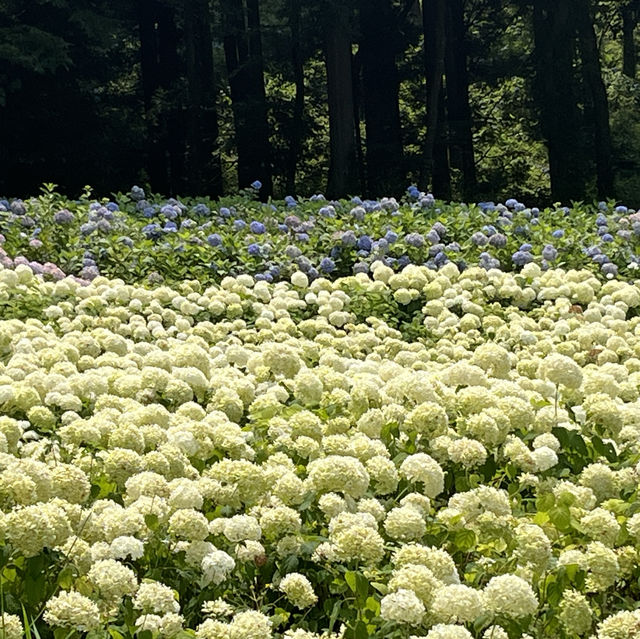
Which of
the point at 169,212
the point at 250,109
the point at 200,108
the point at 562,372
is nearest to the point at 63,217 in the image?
the point at 169,212

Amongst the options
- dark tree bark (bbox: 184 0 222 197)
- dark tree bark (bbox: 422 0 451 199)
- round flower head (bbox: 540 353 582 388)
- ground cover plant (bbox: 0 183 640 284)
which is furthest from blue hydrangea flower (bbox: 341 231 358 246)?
dark tree bark (bbox: 422 0 451 199)

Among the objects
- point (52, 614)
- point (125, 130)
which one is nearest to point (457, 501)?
point (52, 614)

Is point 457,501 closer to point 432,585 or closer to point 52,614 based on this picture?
point 432,585

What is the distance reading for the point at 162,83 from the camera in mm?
17453

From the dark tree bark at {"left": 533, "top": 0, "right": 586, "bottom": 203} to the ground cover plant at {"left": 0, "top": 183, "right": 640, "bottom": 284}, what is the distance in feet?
22.8

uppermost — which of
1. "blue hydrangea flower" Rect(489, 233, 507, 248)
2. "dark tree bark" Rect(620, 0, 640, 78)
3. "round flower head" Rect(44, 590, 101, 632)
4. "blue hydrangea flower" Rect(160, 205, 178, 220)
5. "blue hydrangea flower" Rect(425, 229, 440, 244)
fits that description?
"dark tree bark" Rect(620, 0, 640, 78)

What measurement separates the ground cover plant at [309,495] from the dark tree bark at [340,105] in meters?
11.0

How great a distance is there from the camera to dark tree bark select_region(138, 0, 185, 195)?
1728 centimetres

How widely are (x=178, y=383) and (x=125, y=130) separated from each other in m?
12.6

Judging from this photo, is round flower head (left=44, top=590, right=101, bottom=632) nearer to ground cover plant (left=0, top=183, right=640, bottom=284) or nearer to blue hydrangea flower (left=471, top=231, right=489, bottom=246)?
ground cover plant (left=0, top=183, right=640, bottom=284)

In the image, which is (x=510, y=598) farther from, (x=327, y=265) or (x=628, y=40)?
(x=628, y=40)

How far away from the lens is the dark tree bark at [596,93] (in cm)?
1678

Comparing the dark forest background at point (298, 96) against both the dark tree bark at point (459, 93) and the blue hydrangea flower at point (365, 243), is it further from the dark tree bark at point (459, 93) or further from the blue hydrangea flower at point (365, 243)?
the blue hydrangea flower at point (365, 243)

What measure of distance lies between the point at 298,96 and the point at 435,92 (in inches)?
131
